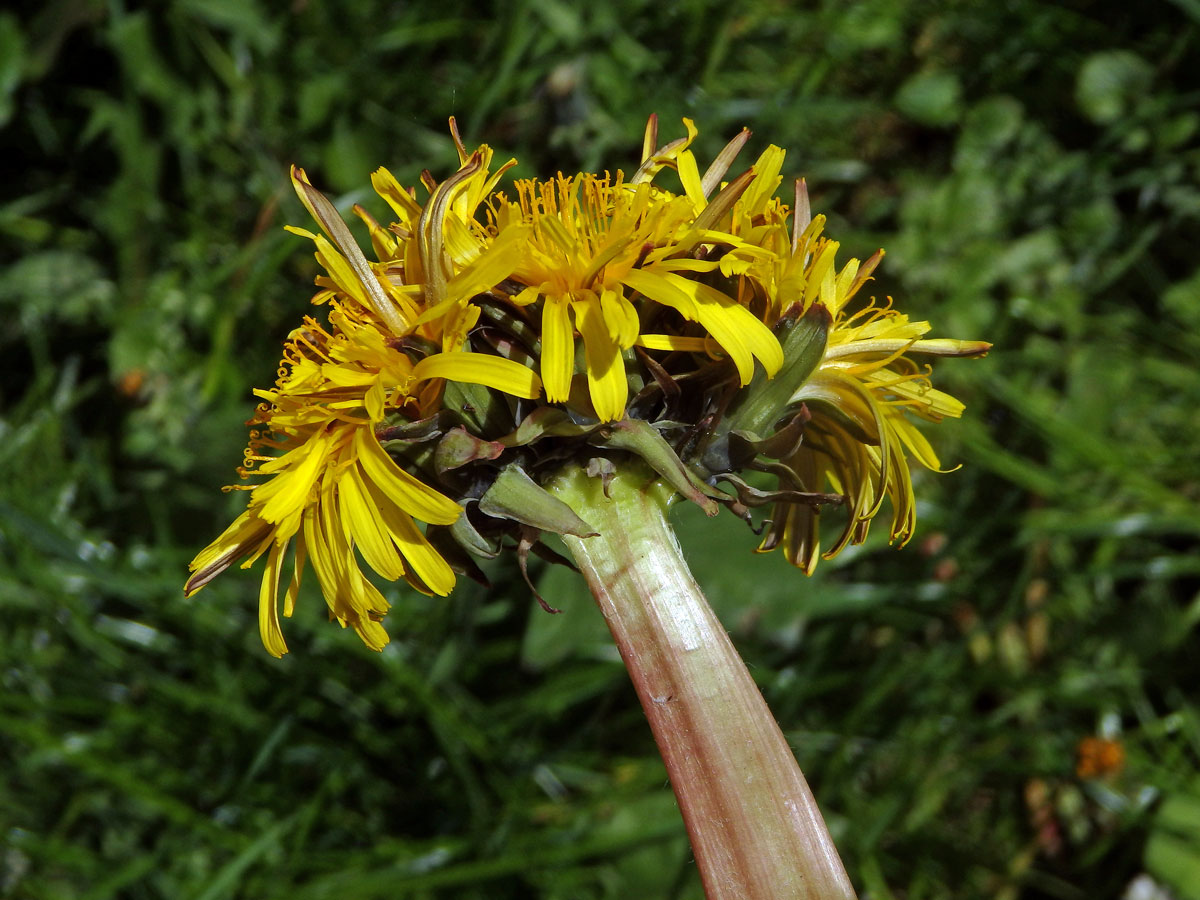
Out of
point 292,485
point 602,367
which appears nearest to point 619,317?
point 602,367

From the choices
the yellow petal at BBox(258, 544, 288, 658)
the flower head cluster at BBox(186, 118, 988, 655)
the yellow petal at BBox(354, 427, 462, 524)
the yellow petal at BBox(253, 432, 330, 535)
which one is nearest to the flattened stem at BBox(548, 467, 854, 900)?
the flower head cluster at BBox(186, 118, 988, 655)

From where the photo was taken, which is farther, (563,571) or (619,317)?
(563,571)

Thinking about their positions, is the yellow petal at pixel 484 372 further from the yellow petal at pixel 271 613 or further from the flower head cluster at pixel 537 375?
the yellow petal at pixel 271 613

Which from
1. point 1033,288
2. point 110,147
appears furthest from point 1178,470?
point 110,147

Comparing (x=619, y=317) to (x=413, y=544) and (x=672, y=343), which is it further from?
(x=413, y=544)

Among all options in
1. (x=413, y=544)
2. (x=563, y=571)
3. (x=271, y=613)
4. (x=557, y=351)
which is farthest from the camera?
(x=563, y=571)

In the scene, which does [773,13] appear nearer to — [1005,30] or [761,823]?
[1005,30]

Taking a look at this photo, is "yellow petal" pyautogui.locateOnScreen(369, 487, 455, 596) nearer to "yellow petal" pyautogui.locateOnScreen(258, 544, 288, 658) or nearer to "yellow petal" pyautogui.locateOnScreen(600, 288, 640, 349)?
"yellow petal" pyautogui.locateOnScreen(258, 544, 288, 658)

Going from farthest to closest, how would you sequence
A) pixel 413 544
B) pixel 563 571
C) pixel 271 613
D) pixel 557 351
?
pixel 563 571 → pixel 271 613 → pixel 413 544 → pixel 557 351
